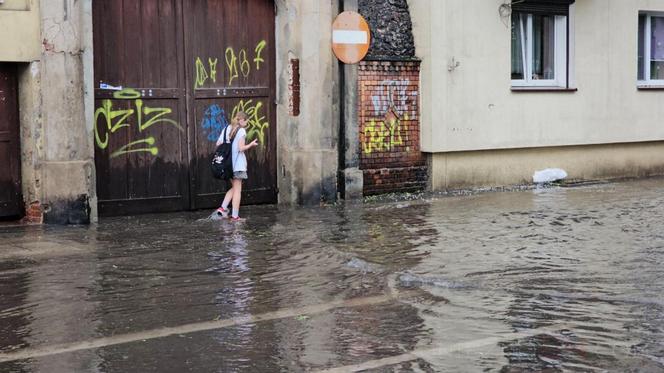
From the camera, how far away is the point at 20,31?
1140cm

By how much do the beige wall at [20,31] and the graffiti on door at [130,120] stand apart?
120 cm

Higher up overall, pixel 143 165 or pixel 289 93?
pixel 289 93

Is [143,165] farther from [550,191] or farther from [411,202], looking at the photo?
[550,191]

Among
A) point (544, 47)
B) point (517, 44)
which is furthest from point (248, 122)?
point (544, 47)

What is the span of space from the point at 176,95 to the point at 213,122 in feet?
2.16

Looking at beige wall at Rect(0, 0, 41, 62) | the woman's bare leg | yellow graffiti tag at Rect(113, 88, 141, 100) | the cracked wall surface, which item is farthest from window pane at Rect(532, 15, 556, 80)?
beige wall at Rect(0, 0, 41, 62)

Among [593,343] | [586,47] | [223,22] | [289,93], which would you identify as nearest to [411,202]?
[289,93]

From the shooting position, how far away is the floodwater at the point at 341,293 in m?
5.96

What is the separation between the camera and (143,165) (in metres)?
12.7

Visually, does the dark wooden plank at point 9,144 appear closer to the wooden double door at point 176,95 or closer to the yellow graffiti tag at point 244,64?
the wooden double door at point 176,95

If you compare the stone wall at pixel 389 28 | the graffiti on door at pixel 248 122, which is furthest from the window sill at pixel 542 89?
the graffiti on door at pixel 248 122

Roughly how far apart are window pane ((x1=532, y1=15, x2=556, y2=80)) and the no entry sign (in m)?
3.42

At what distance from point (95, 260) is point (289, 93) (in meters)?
4.88

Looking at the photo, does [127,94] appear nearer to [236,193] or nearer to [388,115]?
[236,193]
